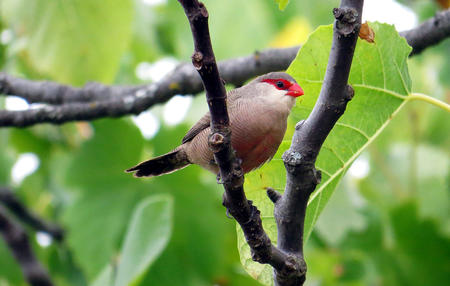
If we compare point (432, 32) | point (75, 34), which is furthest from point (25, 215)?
point (432, 32)

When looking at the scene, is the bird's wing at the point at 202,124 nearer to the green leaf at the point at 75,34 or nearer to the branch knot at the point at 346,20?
the green leaf at the point at 75,34

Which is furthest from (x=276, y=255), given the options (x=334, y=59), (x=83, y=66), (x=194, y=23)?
(x=83, y=66)

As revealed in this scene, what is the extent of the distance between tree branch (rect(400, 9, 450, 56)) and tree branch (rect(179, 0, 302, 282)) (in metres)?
1.61

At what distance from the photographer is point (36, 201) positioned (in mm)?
5516

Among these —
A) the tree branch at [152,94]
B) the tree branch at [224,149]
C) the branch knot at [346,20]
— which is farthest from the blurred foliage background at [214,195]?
the branch knot at [346,20]

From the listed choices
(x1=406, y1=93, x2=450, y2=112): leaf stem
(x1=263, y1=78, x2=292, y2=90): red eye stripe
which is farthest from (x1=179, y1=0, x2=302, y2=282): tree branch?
(x1=263, y1=78, x2=292, y2=90): red eye stripe

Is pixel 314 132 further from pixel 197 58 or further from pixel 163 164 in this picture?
pixel 163 164

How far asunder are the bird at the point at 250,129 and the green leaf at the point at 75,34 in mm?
716

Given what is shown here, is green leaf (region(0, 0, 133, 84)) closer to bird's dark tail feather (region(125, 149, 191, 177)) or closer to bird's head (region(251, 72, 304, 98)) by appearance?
bird's dark tail feather (region(125, 149, 191, 177))

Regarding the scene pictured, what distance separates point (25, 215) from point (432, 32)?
3.40 meters

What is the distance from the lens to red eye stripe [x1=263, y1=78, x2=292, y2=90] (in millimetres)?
2700

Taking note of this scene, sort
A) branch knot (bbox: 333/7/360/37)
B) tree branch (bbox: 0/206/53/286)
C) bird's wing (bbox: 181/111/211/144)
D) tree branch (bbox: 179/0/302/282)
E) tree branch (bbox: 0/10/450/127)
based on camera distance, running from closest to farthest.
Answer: tree branch (bbox: 179/0/302/282)
branch knot (bbox: 333/7/360/37)
bird's wing (bbox: 181/111/211/144)
tree branch (bbox: 0/10/450/127)
tree branch (bbox: 0/206/53/286)

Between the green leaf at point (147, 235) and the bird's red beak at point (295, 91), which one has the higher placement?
the bird's red beak at point (295, 91)

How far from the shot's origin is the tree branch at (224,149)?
4.85ft
